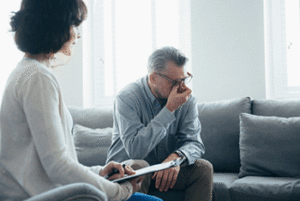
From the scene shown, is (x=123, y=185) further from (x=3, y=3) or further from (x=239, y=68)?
(x=3, y=3)

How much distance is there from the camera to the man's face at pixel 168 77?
170 cm

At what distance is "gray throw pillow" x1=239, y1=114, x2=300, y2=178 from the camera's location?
190cm

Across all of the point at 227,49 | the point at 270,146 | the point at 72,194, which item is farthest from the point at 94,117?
the point at 72,194

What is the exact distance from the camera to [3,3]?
3473mm

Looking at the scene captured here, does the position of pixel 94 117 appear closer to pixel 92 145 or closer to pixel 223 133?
pixel 92 145

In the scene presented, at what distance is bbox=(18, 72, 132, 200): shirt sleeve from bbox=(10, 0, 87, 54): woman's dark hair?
142 mm

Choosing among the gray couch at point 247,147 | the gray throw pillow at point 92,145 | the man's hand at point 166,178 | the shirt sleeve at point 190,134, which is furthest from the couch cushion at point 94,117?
the man's hand at point 166,178

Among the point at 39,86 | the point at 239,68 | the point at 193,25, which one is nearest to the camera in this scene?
the point at 39,86

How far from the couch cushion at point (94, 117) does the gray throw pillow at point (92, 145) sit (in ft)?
0.47

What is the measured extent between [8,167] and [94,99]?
287cm

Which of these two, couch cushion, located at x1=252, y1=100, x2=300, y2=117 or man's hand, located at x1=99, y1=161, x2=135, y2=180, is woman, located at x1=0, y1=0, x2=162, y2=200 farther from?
couch cushion, located at x1=252, y1=100, x2=300, y2=117

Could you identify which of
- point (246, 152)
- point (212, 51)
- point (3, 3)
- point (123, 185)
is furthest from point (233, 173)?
point (3, 3)

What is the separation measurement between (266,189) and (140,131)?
2.69ft

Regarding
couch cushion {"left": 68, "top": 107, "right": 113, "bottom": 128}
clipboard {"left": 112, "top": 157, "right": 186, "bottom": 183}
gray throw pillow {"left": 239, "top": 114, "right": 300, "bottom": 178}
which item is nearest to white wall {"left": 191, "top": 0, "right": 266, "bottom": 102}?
gray throw pillow {"left": 239, "top": 114, "right": 300, "bottom": 178}
